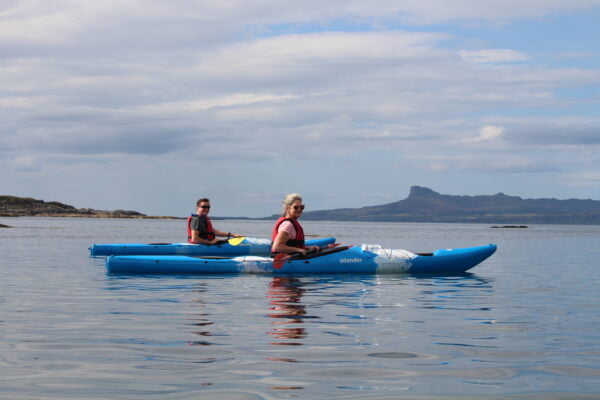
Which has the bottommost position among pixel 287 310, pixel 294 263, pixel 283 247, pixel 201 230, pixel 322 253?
pixel 287 310

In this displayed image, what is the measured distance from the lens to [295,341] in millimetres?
8266

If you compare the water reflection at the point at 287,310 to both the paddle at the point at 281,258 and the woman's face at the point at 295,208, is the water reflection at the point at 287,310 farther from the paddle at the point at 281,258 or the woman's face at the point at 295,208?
the woman's face at the point at 295,208

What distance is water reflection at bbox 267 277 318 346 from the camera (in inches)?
341

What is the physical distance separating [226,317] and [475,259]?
10.8 metres

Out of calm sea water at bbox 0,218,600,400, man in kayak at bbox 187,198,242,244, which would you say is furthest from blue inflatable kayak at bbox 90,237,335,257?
calm sea water at bbox 0,218,600,400

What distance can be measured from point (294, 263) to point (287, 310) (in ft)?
20.6

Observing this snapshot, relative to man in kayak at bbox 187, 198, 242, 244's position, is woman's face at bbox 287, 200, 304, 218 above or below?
above

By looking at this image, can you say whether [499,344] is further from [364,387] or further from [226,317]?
[226,317]

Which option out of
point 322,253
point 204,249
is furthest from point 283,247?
point 204,249

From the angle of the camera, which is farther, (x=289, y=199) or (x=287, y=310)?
(x=289, y=199)

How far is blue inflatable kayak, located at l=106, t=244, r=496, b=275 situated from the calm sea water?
6.14 ft

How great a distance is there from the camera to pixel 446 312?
448 inches

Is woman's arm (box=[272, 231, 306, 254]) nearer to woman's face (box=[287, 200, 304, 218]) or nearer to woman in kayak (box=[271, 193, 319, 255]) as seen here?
woman in kayak (box=[271, 193, 319, 255])

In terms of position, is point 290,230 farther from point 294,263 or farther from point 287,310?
point 287,310
